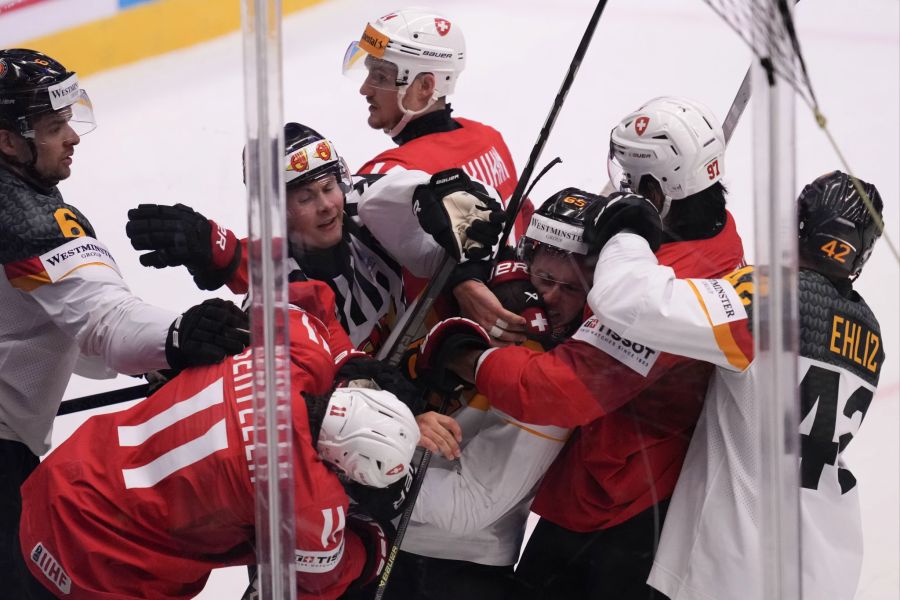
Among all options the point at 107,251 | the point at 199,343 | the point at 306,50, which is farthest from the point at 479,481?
the point at 306,50

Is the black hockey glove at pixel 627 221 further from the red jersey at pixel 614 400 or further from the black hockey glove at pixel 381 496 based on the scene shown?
the black hockey glove at pixel 381 496

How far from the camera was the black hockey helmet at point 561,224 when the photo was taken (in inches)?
69.1

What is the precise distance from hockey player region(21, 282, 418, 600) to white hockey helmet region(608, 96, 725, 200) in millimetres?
543

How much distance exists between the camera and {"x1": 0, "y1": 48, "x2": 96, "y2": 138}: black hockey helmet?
1.90 m

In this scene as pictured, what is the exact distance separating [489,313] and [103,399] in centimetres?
81

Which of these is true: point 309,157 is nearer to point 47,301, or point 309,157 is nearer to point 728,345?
point 47,301

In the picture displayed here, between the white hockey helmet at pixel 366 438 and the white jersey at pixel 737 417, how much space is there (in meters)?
0.34

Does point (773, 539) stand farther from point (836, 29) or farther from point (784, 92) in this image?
point (836, 29)

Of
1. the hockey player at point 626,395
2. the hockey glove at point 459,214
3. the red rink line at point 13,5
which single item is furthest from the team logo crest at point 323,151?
the red rink line at point 13,5

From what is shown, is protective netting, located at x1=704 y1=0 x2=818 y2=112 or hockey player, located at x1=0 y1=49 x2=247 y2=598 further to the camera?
hockey player, located at x1=0 y1=49 x2=247 y2=598

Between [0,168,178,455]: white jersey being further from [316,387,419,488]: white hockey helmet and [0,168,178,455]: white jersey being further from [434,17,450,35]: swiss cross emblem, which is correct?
[434,17,450,35]: swiss cross emblem

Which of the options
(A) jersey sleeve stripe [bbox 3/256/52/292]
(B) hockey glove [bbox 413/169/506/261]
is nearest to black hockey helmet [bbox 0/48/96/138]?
(A) jersey sleeve stripe [bbox 3/256/52/292]

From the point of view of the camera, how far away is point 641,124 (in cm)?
182

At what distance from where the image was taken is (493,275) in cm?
191
